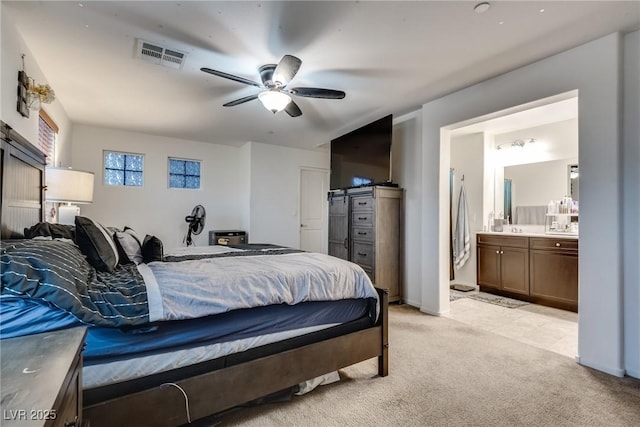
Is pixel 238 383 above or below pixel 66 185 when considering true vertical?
below

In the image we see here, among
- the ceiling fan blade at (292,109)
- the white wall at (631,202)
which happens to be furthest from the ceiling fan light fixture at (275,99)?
the white wall at (631,202)

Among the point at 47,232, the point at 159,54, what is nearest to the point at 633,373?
the point at 47,232

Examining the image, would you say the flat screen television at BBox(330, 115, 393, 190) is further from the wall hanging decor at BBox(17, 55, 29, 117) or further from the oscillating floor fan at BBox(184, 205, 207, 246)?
the wall hanging decor at BBox(17, 55, 29, 117)

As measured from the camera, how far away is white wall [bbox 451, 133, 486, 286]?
4734 millimetres

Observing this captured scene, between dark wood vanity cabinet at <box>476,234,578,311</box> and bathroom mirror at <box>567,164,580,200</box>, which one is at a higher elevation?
bathroom mirror at <box>567,164,580,200</box>

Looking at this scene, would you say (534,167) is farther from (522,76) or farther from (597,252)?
(597,252)

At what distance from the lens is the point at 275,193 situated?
5.64 metres

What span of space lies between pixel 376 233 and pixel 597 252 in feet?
6.68

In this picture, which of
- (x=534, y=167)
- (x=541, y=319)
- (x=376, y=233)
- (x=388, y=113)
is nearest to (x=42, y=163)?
(x=376, y=233)

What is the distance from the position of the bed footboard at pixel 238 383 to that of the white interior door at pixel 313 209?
404 cm

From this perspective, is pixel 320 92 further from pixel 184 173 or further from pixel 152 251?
pixel 184 173

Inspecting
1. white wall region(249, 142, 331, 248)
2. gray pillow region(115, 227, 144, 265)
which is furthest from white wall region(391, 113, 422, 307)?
gray pillow region(115, 227, 144, 265)

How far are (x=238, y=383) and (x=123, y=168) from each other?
4.58m

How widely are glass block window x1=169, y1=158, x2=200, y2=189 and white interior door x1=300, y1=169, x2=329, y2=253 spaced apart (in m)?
1.95
